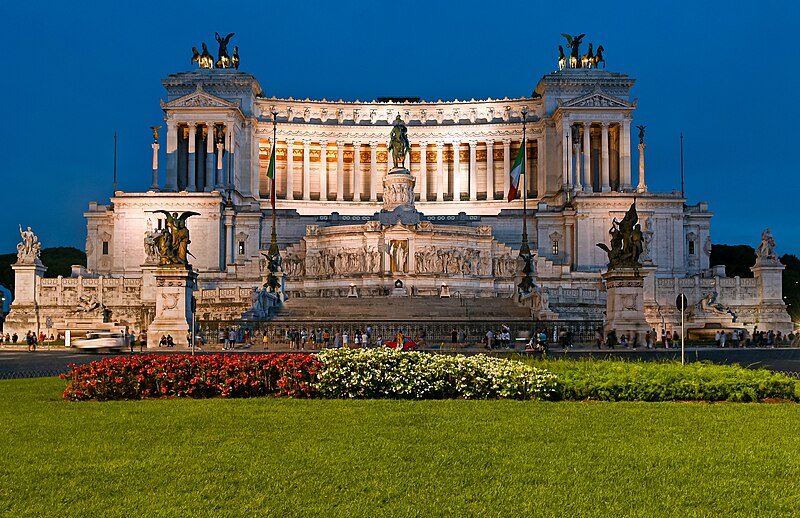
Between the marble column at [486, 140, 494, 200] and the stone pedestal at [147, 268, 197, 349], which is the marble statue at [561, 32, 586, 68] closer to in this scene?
the marble column at [486, 140, 494, 200]

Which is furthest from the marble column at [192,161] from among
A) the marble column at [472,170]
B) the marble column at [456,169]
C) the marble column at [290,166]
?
the marble column at [472,170]

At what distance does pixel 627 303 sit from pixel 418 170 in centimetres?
5701

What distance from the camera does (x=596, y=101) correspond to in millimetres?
82562

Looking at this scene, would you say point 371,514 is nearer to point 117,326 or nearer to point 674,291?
point 117,326

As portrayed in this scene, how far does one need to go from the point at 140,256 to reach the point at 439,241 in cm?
2852

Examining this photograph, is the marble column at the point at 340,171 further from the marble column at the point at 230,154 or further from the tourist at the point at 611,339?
the tourist at the point at 611,339

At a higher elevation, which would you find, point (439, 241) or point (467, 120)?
point (467, 120)

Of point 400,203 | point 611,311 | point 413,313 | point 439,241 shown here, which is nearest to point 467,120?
point 400,203

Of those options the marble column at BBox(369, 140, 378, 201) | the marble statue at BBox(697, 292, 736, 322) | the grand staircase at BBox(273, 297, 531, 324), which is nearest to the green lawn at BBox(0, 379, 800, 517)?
the grand staircase at BBox(273, 297, 531, 324)

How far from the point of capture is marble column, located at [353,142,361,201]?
91312 mm

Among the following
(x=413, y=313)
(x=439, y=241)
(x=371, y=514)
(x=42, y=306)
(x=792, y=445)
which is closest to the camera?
(x=371, y=514)

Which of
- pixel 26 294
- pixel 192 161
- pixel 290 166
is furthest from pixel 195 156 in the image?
pixel 26 294

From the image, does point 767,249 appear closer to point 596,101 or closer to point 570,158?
point 570,158

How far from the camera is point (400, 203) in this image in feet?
237
